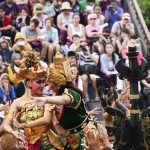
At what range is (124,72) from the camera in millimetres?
4578

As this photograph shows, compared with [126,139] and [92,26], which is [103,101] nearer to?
[126,139]

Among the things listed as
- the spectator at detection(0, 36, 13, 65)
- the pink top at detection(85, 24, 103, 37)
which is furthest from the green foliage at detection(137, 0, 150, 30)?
the spectator at detection(0, 36, 13, 65)

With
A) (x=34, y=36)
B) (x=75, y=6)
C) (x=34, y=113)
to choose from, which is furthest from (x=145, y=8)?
(x=34, y=113)

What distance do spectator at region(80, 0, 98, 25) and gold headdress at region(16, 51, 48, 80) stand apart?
755 cm

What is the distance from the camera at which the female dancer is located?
5500 mm

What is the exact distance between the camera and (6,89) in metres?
9.31

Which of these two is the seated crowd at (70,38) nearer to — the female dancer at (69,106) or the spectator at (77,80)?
the spectator at (77,80)

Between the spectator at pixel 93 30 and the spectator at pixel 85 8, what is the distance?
93 cm

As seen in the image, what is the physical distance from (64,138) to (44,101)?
1.55 meters

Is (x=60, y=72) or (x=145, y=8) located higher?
(x=60, y=72)

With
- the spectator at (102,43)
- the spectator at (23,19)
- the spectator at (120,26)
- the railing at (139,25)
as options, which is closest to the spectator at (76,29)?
the spectator at (102,43)

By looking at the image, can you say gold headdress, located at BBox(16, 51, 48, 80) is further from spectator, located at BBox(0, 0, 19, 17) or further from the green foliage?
the green foliage

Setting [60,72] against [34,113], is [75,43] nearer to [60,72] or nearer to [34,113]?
[34,113]

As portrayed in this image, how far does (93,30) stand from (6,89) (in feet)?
13.7
